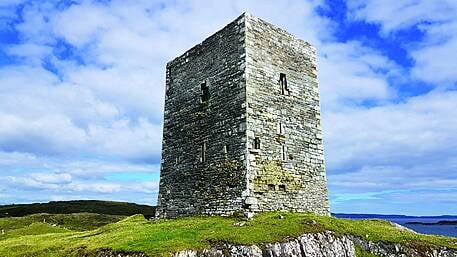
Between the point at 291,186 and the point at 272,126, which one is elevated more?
the point at 272,126

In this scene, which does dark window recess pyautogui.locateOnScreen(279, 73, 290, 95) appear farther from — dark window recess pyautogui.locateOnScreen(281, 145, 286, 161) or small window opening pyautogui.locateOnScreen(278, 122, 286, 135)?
dark window recess pyautogui.locateOnScreen(281, 145, 286, 161)

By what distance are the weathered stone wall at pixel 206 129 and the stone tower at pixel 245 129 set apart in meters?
0.06

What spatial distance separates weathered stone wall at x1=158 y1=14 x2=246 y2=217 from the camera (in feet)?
76.5

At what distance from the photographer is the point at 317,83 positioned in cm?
2825

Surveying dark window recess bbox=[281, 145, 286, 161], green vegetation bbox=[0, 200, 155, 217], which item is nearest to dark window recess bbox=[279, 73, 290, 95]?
dark window recess bbox=[281, 145, 286, 161]

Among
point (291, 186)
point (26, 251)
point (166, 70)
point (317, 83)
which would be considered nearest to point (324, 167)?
point (291, 186)

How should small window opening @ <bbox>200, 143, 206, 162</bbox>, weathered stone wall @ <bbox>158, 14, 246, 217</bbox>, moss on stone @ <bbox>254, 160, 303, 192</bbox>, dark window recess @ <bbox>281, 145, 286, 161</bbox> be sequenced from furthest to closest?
small window opening @ <bbox>200, 143, 206, 162</bbox>, dark window recess @ <bbox>281, 145, 286, 161</bbox>, weathered stone wall @ <bbox>158, 14, 246, 217</bbox>, moss on stone @ <bbox>254, 160, 303, 192</bbox>

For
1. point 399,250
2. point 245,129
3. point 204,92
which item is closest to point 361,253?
point 399,250

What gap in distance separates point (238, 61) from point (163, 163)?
9.62 metres

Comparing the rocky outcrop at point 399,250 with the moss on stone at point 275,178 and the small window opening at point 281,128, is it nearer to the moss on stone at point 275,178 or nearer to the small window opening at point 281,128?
the moss on stone at point 275,178

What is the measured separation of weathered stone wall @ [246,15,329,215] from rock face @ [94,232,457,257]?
157 inches

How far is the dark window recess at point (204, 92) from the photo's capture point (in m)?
26.5

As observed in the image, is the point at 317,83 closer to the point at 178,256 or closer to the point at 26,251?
the point at 178,256

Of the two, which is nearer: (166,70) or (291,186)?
(291,186)
